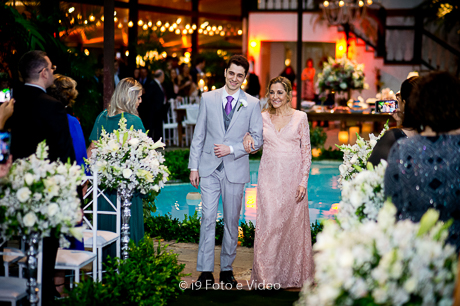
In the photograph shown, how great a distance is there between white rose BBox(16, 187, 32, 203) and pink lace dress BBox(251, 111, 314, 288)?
6.72ft

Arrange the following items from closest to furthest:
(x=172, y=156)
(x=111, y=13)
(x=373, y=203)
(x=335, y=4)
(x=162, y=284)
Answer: (x=373, y=203) → (x=162, y=284) → (x=111, y=13) → (x=172, y=156) → (x=335, y=4)

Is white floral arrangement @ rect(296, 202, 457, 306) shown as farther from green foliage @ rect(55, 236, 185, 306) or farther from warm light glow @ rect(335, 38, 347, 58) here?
warm light glow @ rect(335, 38, 347, 58)

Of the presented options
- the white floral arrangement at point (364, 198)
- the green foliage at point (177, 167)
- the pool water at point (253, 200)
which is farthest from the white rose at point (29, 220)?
the green foliage at point (177, 167)

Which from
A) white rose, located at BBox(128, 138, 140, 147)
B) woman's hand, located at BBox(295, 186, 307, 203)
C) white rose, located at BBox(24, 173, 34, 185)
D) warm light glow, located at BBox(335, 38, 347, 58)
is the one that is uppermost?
warm light glow, located at BBox(335, 38, 347, 58)

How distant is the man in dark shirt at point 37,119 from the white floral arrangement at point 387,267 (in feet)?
6.62

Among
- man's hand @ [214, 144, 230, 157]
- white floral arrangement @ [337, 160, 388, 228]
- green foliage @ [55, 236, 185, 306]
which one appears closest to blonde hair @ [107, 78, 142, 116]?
man's hand @ [214, 144, 230, 157]

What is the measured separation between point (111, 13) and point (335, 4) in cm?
866

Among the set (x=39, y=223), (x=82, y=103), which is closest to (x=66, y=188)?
(x=39, y=223)

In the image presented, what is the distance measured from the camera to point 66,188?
2.58 m

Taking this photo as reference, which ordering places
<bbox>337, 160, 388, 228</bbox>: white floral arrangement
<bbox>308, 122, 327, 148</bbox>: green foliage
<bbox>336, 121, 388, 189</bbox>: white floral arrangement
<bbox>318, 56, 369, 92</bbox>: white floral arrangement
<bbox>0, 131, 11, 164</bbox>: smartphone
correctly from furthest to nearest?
<bbox>308, 122, 327, 148</bbox>: green foliage
<bbox>318, 56, 369, 92</bbox>: white floral arrangement
<bbox>336, 121, 388, 189</bbox>: white floral arrangement
<bbox>0, 131, 11, 164</bbox>: smartphone
<bbox>337, 160, 388, 228</bbox>: white floral arrangement

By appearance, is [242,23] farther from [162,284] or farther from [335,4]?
[162,284]

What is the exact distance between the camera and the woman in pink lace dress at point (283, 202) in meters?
4.02

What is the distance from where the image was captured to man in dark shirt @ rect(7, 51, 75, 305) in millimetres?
3203

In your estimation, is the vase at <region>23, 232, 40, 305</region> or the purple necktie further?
the purple necktie
